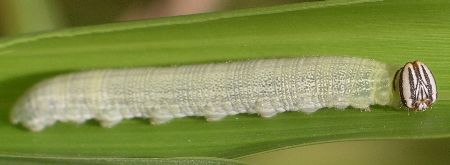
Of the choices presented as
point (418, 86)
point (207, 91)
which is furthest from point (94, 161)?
point (418, 86)

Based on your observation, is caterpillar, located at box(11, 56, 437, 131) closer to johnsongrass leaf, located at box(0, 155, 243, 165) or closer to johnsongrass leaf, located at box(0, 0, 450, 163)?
johnsongrass leaf, located at box(0, 0, 450, 163)

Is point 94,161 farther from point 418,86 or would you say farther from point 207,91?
point 418,86

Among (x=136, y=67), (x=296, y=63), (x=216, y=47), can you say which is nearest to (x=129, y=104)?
(x=136, y=67)

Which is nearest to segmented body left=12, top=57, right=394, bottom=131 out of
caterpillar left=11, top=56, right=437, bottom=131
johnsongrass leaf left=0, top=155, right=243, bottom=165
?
caterpillar left=11, top=56, right=437, bottom=131

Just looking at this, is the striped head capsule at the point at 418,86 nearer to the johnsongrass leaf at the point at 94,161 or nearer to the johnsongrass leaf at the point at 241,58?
the johnsongrass leaf at the point at 241,58

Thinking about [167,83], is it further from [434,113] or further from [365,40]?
[434,113]
